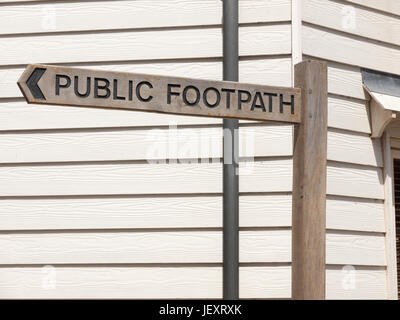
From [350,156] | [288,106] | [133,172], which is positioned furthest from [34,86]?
[350,156]

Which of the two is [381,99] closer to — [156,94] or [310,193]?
[310,193]

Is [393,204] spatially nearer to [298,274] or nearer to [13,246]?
[298,274]

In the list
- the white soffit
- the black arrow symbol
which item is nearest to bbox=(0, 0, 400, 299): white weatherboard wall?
the white soffit

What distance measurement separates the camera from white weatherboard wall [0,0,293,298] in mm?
4348

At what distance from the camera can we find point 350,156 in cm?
470

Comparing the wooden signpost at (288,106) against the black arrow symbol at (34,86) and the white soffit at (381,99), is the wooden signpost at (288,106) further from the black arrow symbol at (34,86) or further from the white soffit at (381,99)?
the white soffit at (381,99)

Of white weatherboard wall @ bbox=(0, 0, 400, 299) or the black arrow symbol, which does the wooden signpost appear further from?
white weatherboard wall @ bbox=(0, 0, 400, 299)

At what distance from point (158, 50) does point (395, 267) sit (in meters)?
2.11

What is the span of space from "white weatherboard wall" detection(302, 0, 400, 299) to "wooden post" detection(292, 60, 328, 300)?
1.27 m

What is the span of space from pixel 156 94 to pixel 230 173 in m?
1.35

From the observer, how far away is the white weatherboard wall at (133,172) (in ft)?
14.3

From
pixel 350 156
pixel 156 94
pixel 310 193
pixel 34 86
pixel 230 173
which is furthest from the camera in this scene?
pixel 350 156

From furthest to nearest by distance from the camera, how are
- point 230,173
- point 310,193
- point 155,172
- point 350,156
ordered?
point 350,156 → point 155,172 → point 230,173 → point 310,193

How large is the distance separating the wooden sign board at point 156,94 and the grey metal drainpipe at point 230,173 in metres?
1.14
